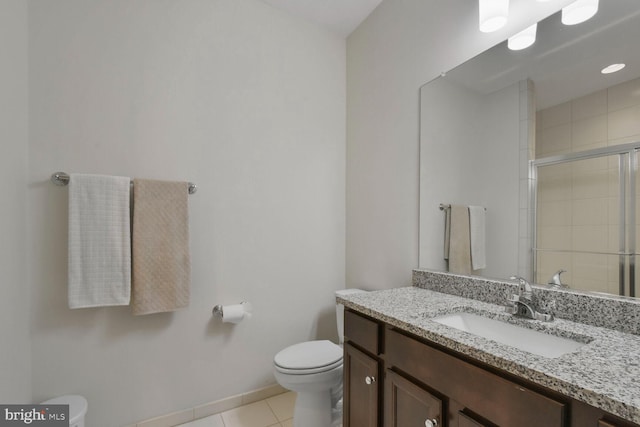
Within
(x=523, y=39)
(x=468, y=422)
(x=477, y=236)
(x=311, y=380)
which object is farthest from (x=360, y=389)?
(x=523, y=39)

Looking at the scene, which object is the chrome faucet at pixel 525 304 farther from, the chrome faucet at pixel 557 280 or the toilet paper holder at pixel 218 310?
the toilet paper holder at pixel 218 310

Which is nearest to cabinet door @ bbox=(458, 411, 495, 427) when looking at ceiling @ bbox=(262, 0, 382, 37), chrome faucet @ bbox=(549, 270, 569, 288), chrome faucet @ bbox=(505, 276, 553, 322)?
chrome faucet @ bbox=(505, 276, 553, 322)

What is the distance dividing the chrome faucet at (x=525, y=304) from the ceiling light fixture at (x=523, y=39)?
0.97m

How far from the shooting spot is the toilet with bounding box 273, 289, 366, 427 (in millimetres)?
1487

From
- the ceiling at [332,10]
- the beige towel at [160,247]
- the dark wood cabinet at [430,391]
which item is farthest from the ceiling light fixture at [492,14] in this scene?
the beige towel at [160,247]

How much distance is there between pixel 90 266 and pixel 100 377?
61cm

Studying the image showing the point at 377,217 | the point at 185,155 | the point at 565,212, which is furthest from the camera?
the point at 377,217

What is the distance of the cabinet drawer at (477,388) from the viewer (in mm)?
651

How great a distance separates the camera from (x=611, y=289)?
0.98 meters

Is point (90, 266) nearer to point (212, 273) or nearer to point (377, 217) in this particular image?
point (212, 273)

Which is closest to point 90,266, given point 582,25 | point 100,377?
point 100,377

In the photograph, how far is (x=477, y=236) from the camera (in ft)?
4.56

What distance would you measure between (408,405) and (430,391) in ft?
0.40

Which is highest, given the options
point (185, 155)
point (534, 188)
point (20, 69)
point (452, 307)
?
point (20, 69)
